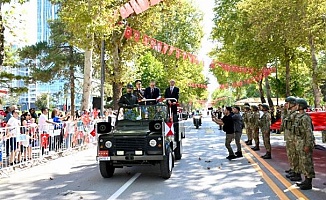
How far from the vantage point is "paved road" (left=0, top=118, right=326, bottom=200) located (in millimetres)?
7691

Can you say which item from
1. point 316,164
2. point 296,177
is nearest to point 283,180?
point 296,177

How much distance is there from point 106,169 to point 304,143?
4.57 meters

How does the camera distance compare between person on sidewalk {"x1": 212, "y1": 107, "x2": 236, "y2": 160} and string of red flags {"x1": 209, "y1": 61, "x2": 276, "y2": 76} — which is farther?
string of red flags {"x1": 209, "y1": 61, "x2": 276, "y2": 76}

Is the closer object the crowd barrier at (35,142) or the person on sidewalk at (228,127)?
the crowd barrier at (35,142)

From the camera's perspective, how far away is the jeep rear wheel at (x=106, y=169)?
30.9 feet

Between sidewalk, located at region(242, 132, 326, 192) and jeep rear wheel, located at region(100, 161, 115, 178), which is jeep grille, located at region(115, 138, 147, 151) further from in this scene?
sidewalk, located at region(242, 132, 326, 192)

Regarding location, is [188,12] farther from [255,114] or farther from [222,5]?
[255,114]

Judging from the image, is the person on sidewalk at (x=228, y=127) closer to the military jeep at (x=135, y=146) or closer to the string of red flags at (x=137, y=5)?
the military jeep at (x=135, y=146)

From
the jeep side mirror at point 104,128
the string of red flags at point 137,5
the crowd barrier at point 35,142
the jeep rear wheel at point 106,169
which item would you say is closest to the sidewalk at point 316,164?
the jeep rear wheel at point 106,169

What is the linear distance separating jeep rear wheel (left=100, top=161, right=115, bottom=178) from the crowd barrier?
3.07 m

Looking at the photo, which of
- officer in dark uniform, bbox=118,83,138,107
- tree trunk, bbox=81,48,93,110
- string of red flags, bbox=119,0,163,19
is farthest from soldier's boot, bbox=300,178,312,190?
tree trunk, bbox=81,48,93,110

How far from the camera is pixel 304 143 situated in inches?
324

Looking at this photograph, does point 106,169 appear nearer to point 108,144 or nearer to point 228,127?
point 108,144

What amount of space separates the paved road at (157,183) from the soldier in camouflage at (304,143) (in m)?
0.35
